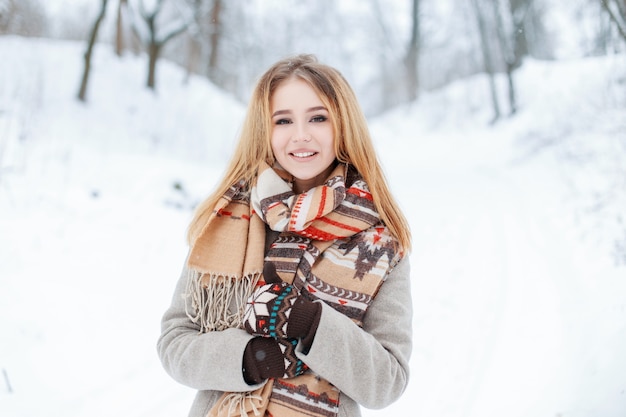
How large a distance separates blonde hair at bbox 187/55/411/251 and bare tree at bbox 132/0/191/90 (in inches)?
389

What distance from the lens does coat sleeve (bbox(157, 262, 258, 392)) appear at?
1296 millimetres

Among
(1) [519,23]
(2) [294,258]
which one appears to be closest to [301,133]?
(2) [294,258]

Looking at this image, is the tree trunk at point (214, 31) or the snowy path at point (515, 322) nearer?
the snowy path at point (515, 322)

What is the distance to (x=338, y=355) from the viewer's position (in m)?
1.27

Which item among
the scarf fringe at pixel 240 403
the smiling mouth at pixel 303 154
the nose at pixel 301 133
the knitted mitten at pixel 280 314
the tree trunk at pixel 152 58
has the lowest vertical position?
the scarf fringe at pixel 240 403

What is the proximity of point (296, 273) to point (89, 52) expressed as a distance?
871cm

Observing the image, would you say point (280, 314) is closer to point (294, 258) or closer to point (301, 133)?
point (294, 258)

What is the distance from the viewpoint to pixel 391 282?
1.49 meters

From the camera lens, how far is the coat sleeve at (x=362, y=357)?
1.27 meters

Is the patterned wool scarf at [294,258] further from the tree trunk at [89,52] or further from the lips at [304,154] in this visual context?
the tree trunk at [89,52]

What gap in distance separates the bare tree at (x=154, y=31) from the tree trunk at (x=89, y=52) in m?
1.97

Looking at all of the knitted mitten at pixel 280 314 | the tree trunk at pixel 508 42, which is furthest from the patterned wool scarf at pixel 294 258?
the tree trunk at pixel 508 42

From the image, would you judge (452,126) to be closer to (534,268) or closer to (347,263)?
(534,268)

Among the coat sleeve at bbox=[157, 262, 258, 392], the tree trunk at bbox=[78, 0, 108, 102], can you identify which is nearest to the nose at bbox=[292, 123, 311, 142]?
the coat sleeve at bbox=[157, 262, 258, 392]
